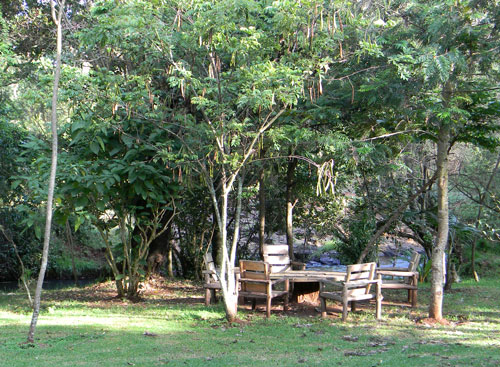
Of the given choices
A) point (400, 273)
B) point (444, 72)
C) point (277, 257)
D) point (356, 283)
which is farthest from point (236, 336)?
point (444, 72)

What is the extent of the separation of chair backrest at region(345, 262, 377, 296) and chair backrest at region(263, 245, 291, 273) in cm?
199

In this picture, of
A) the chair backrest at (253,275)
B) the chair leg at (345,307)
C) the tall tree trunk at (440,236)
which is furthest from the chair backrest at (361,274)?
the chair backrest at (253,275)

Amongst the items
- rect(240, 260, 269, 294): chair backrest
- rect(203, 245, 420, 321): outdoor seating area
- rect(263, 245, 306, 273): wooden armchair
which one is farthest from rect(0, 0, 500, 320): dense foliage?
rect(263, 245, 306, 273): wooden armchair

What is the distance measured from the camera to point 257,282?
923 centimetres

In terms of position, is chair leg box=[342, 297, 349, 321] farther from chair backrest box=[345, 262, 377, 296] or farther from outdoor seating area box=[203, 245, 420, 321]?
chair backrest box=[345, 262, 377, 296]

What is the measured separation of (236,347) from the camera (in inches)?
273

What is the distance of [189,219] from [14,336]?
24.8 feet

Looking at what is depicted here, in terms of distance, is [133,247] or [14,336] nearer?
[14,336]

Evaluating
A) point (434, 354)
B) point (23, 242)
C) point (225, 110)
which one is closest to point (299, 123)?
point (225, 110)

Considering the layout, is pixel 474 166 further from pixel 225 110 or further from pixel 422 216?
pixel 225 110

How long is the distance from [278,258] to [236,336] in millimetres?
3438

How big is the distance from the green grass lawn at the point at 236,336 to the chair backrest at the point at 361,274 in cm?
47

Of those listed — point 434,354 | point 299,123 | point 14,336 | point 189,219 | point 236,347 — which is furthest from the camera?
point 189,219

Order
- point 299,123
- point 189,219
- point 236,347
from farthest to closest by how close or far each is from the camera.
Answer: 1. point 189,219
2. point 299,123
3. point 236,347
